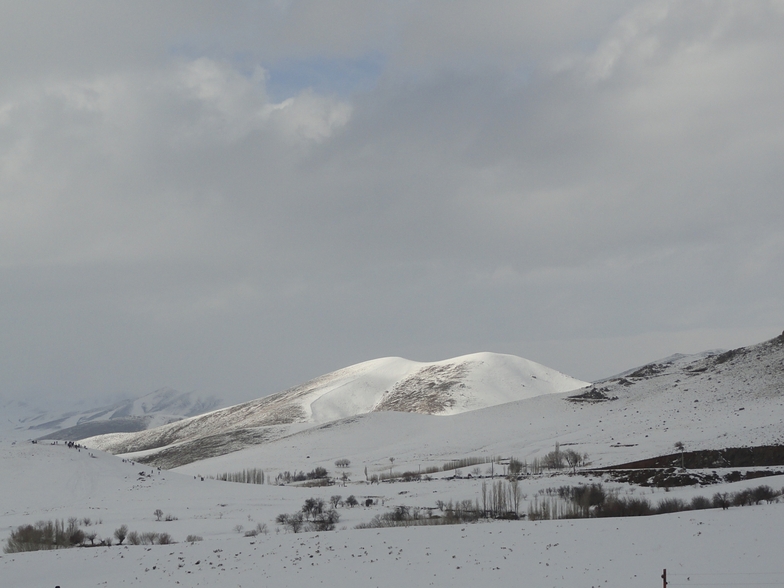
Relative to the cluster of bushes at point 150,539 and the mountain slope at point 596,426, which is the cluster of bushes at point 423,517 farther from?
the mountain slope at point 596,426

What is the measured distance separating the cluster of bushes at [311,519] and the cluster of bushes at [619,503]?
9555mm

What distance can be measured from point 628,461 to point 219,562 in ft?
115

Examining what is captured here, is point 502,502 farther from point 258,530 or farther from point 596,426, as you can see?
point 596,426

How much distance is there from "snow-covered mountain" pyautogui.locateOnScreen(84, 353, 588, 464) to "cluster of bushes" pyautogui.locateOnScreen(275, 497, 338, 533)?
7269 cm

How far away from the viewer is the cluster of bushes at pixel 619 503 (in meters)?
26.5

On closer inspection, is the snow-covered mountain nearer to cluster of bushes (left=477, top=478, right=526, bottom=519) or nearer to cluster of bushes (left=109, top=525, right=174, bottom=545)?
cluster of bushes (left=477, top=478, right=526, bottom=519)

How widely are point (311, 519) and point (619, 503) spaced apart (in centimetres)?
1502

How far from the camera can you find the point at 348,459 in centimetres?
7488

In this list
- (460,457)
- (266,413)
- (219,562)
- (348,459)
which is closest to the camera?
(219,562)

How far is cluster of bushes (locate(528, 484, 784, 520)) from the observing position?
87.0 feet

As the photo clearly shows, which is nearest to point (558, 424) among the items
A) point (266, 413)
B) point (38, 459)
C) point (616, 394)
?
point (616, 394)

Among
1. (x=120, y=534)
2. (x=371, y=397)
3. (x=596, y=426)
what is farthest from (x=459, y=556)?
(x=371, y=397)

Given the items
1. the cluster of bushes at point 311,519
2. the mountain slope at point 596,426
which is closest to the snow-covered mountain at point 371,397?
the mountain slope at point 596,426

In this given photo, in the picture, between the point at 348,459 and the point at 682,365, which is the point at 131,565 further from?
the point at 682,365
